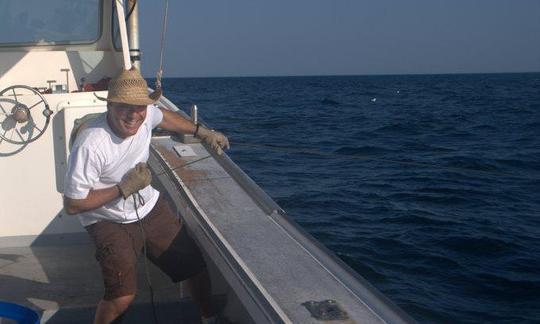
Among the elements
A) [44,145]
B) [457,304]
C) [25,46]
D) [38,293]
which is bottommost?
[457,304]

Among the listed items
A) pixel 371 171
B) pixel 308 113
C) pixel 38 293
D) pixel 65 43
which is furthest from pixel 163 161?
pixel 308 113

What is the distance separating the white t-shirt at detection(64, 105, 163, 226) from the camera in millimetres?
3184

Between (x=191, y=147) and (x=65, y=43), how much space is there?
5.94ft

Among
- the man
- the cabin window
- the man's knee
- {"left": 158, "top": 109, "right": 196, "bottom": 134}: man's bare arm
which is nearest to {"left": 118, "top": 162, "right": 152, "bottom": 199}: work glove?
the man

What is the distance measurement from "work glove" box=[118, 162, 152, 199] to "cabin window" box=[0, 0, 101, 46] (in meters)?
3.00

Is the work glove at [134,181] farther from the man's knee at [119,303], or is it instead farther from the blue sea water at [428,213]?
the blue sea water at [428,213]

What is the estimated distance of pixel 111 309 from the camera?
3.36 metres

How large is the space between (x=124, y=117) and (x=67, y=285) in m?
1.67

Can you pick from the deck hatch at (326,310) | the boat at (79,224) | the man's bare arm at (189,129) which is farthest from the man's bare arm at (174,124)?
the deck hatch at (326,310)

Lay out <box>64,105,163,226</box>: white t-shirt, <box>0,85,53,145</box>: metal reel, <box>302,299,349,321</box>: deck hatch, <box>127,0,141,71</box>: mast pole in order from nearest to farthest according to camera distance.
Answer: <box>302,299,349,321</box>: deck hatch
<box>64,105,163,226</box>: white t-shirt
<box>0,85,53,145</box>: metal reel
<box>127,0,141,71</box>: mast pole

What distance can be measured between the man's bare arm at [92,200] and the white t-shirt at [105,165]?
24 millimetres

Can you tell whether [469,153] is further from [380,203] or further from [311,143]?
[380,203]

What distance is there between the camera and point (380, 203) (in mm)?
10047

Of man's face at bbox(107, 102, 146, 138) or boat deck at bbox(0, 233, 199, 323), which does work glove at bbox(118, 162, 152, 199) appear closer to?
man's face at bbox(107, 102, 146, 138)
